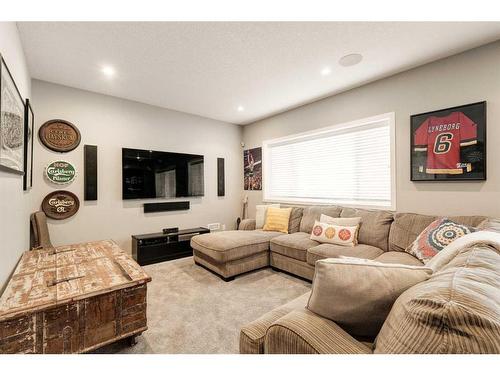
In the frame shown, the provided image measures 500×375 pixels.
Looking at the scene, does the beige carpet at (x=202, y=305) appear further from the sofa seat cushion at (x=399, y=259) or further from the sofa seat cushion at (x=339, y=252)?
the sofa seat cushion at (x=399, y=259)

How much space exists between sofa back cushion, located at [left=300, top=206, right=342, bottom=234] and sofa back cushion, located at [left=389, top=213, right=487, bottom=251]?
0.80 meters

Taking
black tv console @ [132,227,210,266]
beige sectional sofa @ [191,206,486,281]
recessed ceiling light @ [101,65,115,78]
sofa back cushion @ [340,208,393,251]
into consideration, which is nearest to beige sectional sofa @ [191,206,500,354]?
beige sectional sofa @ [191,206,486,281]

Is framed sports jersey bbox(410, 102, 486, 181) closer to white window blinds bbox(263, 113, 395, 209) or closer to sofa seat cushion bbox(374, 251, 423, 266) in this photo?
white window blinds bbox(263, 113, 395, 209)

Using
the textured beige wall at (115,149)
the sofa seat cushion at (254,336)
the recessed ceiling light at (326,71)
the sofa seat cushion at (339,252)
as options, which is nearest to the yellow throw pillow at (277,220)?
the sofa seat cushion at (339,252)

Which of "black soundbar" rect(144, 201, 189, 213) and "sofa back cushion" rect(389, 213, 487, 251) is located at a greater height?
"black soundbar" rect(144, 201, 189, 213)

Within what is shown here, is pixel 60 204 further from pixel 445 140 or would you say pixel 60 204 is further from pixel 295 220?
pixel 445 140

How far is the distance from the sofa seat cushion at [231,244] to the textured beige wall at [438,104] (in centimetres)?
187

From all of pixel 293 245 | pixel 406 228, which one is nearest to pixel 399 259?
pixel 406 228

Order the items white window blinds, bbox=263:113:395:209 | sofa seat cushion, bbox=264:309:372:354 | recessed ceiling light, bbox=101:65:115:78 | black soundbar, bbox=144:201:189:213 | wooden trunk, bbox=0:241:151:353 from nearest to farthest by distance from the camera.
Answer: sofa seat cushion, bbox=264:309:372:354
wooden trunk, bbox=0:241:151:353
recessed ceiling light, bbox=101:65:115:78
white window blinds, bbox=263:113:395:209
black soundbar, bbox=144:201:189:213

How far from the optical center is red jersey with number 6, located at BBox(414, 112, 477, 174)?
239 cm

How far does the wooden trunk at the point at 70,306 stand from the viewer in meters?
1.26
